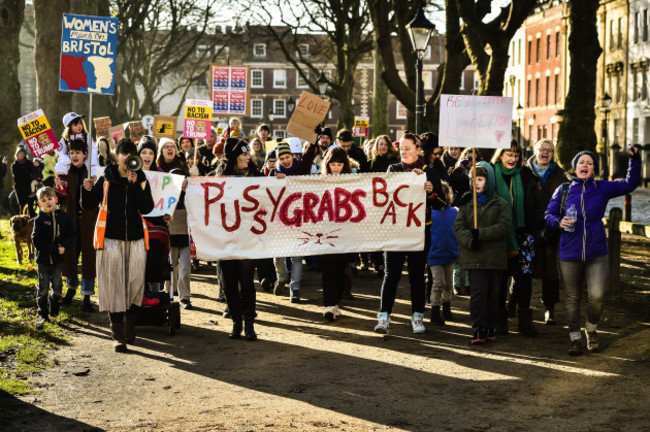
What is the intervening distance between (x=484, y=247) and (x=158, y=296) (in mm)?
3267

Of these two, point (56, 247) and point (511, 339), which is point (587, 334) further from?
point (56, 247)

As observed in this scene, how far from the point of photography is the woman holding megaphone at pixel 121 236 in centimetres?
909

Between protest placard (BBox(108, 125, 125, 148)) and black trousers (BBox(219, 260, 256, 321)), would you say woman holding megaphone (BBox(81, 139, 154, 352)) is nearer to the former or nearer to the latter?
black trousers (BBox(219, 260, 256, 321))

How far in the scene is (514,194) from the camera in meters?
9.89

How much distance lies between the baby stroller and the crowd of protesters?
0.6 inches

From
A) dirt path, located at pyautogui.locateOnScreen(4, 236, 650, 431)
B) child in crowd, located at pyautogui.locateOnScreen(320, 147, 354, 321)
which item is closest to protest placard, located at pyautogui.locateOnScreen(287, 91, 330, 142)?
child in crowd, located at pyautogui.locateOnScreen(320, 147, 354, 321)

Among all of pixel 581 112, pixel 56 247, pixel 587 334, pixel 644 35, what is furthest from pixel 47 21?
pixel 644 35

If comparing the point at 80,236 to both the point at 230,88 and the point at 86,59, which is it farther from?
the point at 230,88

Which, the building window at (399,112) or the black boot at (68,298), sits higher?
the building window at (399,112)

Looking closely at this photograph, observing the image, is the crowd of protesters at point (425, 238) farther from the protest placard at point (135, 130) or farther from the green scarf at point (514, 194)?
the protest placard at point (135, 130)

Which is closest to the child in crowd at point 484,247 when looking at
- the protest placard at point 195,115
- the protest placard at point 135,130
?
the protest placard at point 195,115

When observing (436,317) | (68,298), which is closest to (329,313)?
(436,317)

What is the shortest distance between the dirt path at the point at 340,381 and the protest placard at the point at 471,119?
A: 1915 mm

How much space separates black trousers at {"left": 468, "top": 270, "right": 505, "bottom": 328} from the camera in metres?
9.34
